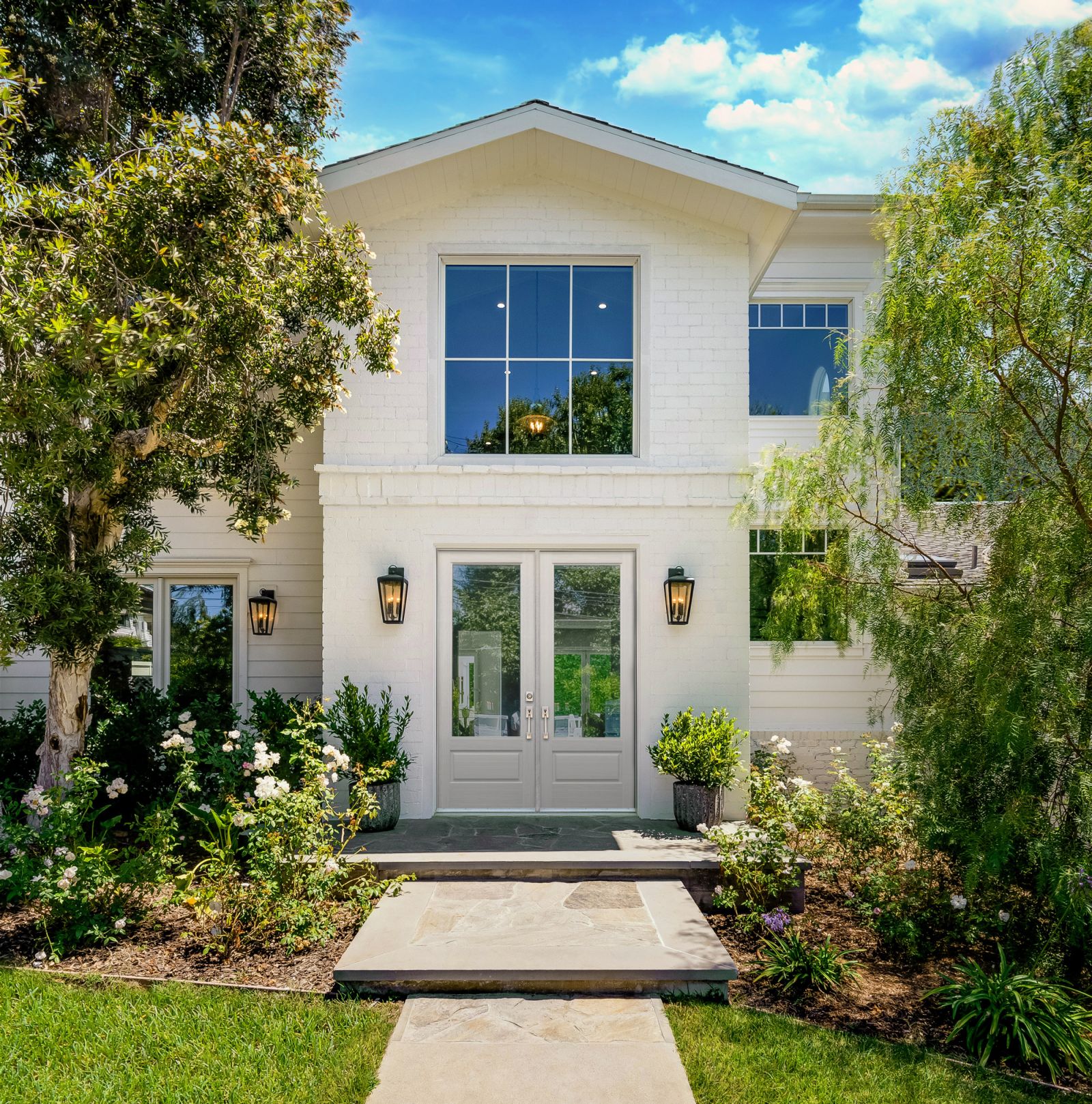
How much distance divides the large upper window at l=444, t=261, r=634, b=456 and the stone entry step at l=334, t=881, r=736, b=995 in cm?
375

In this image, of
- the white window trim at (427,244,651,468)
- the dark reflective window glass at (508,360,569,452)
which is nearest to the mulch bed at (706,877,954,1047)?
the white window trim at (427,244,651,468)

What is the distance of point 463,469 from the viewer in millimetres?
6801

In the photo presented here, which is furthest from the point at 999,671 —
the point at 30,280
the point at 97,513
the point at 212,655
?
the point at 212,655

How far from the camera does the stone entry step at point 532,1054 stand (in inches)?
125

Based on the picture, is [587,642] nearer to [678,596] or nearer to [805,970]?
[678,596]

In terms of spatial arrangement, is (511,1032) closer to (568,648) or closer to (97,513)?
(568,648)

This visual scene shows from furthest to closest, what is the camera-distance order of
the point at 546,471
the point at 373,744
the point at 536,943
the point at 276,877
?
1. the point at 546,471
2. the point at 373,744
3. the point at 276,877
4. the point at 536,943

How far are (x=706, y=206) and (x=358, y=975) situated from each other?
643 centimetres

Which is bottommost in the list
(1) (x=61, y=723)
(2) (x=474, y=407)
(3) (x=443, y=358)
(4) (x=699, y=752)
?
(4) (x=699, y=752)

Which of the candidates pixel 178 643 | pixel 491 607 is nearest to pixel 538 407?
pixel 491 607

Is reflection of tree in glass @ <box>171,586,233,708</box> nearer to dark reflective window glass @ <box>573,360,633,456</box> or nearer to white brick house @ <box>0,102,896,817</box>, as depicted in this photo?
white brick house @ <box>0,102,896,817</box>

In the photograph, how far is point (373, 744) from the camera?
6.17 m

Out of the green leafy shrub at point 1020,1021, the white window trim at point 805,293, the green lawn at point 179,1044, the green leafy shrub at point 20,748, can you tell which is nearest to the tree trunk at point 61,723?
the green leafy shrub at point 20,748

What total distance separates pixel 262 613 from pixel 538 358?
A: 3653 mm
